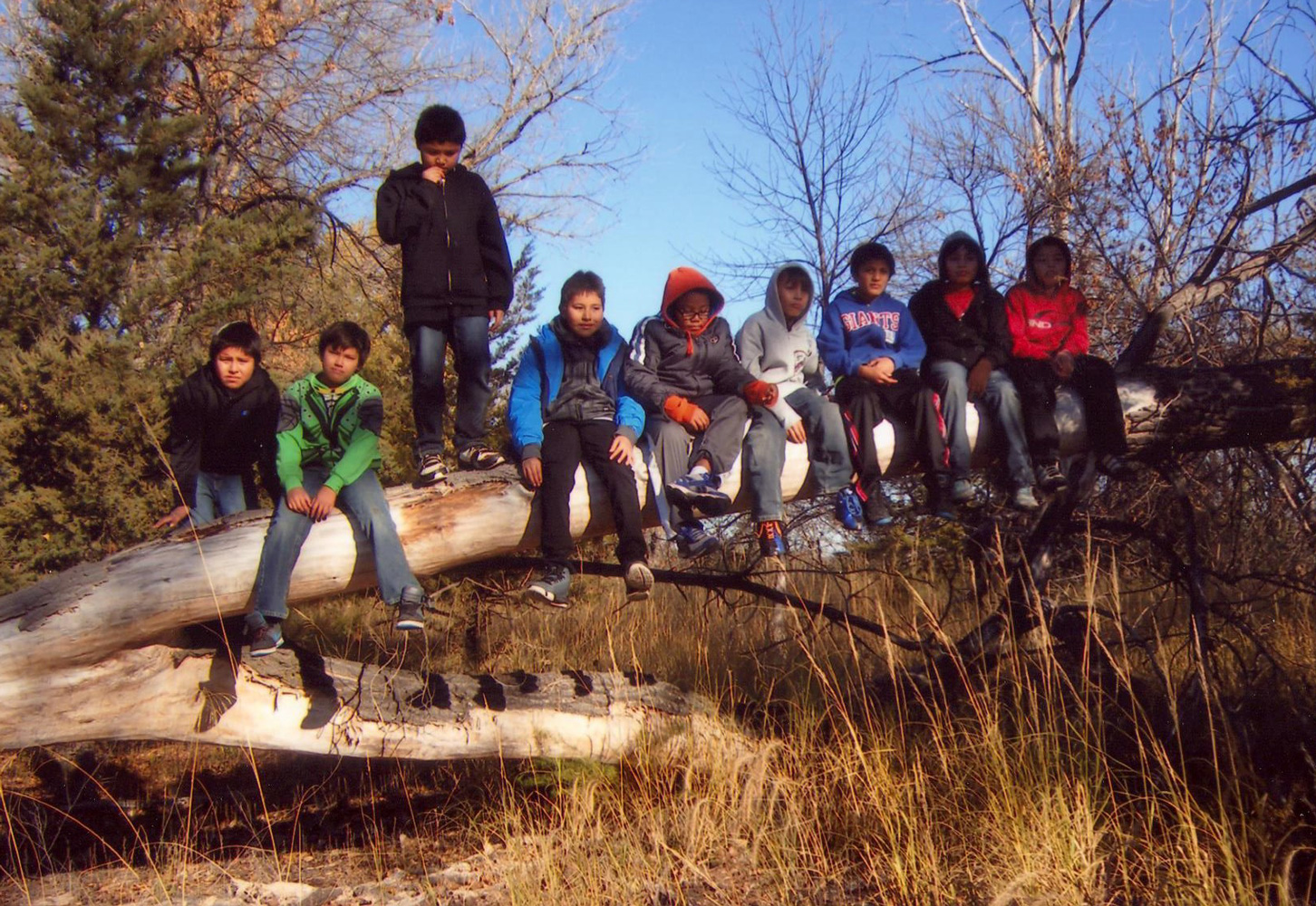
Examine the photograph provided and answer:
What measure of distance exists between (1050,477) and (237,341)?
407 cm

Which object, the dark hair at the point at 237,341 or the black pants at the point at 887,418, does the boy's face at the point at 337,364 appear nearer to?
the dark hair at the point at 237,341

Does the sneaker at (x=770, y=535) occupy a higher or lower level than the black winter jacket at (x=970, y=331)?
lower

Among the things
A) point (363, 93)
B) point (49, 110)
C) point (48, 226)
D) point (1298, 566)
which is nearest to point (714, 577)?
point (1298, 566)

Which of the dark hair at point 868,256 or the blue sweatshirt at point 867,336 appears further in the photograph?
the dark hair at point 868,256

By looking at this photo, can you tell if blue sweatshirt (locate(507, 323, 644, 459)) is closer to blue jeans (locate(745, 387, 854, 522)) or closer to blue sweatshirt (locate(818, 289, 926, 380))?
blue jeans (locate(745, 387, 854, 522))

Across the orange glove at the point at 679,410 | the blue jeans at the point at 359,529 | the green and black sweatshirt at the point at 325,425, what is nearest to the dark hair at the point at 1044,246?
the orange glove at the point at 679,410

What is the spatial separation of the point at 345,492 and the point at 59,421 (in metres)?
3.69

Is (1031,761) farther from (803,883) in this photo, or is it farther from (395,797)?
(395,797)

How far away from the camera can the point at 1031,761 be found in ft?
13.2

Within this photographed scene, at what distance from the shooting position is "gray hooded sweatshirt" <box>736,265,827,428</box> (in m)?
5.33

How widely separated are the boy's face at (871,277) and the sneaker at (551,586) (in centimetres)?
228

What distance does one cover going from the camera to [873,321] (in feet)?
17.5

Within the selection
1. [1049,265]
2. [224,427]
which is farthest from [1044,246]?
[224,427]

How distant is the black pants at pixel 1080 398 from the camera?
4.85 m
